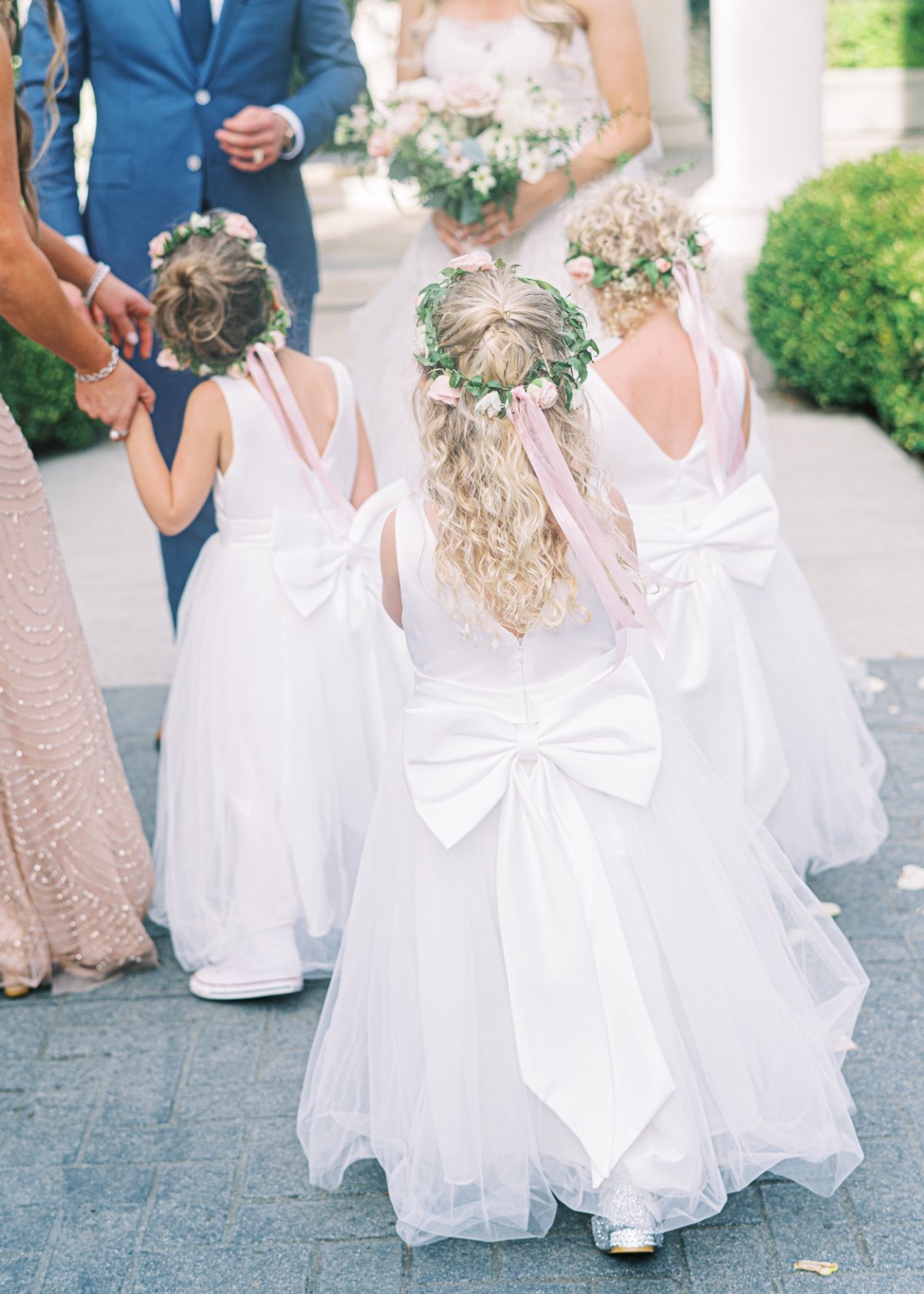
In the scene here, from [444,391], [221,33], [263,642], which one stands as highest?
[221,33]

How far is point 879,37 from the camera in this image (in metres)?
16.7

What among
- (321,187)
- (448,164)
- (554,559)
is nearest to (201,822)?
(554,559)

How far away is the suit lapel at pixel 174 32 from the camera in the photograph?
13.0 ft

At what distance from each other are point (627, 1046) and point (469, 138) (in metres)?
2.99

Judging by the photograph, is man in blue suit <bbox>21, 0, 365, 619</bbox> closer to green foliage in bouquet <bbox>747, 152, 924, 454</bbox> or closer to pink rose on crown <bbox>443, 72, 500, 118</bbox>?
pink rose on crown <bbox>443, 72, 500, 118</bbox>

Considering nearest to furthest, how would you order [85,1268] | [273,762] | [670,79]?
1. [85,1268]
2. [273,762]
3. [670,79]

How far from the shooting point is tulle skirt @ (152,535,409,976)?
3.38 m

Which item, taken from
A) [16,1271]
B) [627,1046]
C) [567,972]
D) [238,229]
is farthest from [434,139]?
[16,1271]

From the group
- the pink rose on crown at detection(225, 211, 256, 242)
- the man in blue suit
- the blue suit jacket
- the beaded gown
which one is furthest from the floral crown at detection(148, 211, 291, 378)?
the blue suit jacket

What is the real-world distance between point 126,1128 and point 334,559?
1.37 meters

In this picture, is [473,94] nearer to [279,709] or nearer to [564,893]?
[279,709]

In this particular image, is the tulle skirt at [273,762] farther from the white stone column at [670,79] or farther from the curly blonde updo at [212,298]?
the white stone column at [670,79]

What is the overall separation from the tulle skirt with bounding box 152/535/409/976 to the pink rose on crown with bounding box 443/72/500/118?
1741mm

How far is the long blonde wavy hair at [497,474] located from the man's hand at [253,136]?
1855 millimetres
